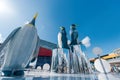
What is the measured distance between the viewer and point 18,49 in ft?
22.5

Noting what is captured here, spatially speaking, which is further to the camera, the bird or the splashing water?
the bird

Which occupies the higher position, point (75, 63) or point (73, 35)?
point (73, 35)

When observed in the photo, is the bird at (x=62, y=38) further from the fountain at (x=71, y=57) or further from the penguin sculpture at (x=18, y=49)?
the penguin sculpture at (x=18, y=49)

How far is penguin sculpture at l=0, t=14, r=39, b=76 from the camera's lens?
22.5ft

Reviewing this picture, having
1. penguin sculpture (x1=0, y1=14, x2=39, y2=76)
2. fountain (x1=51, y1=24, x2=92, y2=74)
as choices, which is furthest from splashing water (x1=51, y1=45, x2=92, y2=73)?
penguin sculpture (x1=0, y1=14, x2=39, y2=76)

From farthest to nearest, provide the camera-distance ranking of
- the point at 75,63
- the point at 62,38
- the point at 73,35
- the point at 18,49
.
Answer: the point at 62,38 < the point at 73,35 < the point at 75,63 < the point at 18,49

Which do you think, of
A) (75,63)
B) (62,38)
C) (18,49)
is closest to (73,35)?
(62,38)

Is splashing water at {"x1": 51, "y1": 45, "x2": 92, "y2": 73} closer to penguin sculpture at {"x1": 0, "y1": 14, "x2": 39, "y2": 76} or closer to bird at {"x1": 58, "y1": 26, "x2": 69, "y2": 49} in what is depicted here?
bird at {"x1": 58, "y1": 26, "x2": 69, "y2": 49}

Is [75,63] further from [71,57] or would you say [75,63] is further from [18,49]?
[18,49]

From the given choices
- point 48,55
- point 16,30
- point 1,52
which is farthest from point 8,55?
point 48,55

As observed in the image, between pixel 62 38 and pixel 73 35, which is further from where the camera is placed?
pixel 62 38

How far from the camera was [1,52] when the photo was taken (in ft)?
24.9

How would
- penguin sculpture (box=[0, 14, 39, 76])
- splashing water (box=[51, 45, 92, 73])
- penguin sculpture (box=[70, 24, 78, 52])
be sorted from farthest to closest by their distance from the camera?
penguin sculpture (box=[70, 24, 78, 52]) → splashing water (box=[51, 45, 92, 73]) → penguin sculpture (box=[0, 14, 39, 76])

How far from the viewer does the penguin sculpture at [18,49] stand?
22.5ft
